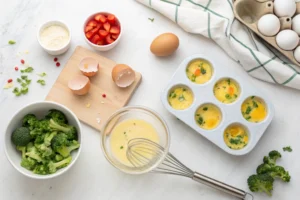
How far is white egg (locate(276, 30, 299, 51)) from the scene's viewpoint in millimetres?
1442

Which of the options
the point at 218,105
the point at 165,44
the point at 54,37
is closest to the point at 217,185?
the point at 218,105

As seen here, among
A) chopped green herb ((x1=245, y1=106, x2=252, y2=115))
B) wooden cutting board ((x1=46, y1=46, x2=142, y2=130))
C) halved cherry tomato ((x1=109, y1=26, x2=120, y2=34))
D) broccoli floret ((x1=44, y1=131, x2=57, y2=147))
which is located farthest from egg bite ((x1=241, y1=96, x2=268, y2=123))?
broccoli floret ((x1=44, y1=131, x2=57, y2=147))

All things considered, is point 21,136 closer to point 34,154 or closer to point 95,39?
point 34,154

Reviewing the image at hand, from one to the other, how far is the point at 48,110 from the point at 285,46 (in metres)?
0.72

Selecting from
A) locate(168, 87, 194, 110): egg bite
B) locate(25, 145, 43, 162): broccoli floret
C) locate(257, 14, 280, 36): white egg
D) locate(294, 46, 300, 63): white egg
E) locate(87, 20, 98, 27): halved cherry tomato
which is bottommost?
locate(25, 145, 43, 162): broccoli floret

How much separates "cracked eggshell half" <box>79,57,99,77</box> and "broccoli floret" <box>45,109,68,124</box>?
0.52 feet

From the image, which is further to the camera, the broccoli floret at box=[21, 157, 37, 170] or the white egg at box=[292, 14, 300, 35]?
the white egg at box=[292, 14, 300, 35]

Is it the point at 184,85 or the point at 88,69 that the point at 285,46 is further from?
the point at 88,69

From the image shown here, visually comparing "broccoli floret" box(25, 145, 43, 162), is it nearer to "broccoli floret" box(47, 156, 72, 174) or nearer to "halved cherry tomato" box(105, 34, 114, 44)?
"broccoli floret" box(47, 156, 72, 174)

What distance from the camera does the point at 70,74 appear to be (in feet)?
4.91

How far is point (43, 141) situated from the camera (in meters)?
1.35

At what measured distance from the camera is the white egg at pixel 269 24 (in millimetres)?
1449

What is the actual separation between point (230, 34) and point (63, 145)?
61 cm

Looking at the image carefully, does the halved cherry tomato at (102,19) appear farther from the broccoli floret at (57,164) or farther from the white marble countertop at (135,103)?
the broccoli floret at (57,164)
